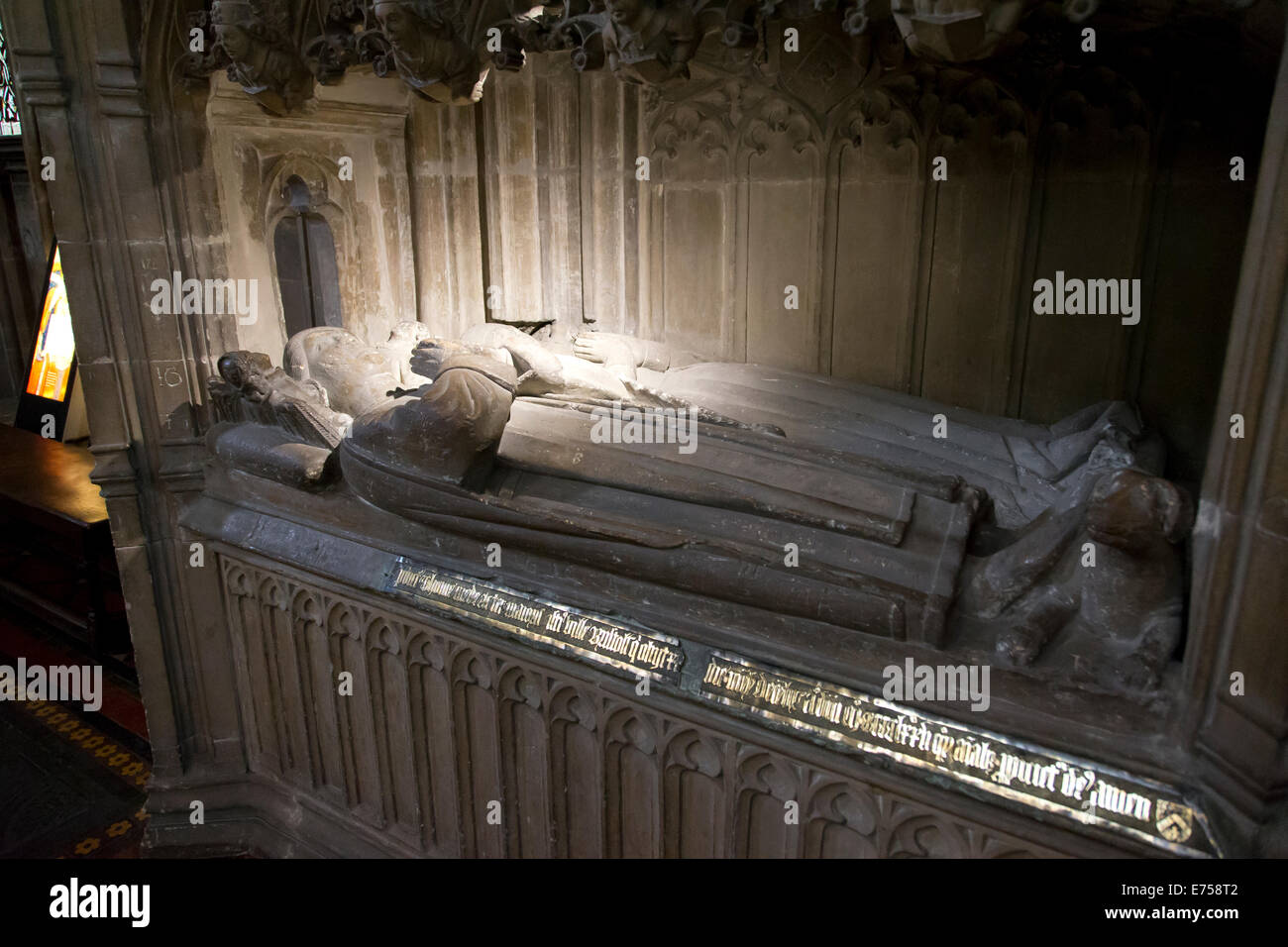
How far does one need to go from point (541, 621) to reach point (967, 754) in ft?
3.72

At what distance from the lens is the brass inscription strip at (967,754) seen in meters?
1.64

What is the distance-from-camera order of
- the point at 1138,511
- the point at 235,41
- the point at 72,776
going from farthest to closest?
1. the point at 72,776
2. the point at 235,41
3. the point at 1138,511

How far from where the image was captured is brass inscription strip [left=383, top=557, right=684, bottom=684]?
7.35ft

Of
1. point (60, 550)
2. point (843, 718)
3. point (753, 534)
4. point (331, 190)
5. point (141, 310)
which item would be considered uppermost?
point (331, 190)

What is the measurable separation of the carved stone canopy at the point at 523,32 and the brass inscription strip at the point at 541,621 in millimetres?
1396

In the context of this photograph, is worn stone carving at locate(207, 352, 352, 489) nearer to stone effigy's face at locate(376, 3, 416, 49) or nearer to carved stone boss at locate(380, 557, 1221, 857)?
carved stone boss at locate(380, 557, 1221, 857)

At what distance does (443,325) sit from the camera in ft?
13.8

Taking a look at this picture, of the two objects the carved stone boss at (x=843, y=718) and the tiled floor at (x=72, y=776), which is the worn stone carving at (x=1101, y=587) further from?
the tiled floor at (x=72, y=776)

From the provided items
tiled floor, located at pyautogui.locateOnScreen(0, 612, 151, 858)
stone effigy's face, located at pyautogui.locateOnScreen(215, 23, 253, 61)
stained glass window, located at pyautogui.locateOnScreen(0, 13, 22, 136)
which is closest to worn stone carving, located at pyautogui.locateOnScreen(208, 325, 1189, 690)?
stone effigy's face, located at pyautogui.locateOnScreen(215, 23, 253, 61)

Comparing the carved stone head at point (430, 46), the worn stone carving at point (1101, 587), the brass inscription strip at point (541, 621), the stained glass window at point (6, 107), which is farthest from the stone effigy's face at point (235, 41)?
the stained glass window at point (6, 107)

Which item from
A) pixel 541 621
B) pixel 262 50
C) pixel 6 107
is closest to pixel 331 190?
pixel 262 50

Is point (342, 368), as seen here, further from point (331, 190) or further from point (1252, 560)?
point (1252, 560)

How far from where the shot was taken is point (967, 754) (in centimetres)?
183

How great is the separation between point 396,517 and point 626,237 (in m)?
1.83
